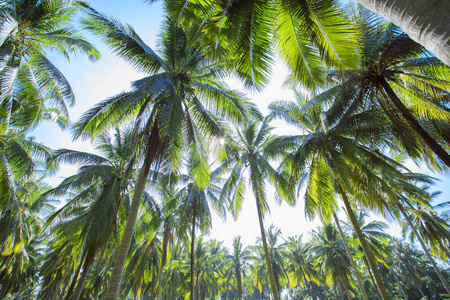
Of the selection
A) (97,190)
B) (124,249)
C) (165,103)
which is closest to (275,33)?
(165,103)

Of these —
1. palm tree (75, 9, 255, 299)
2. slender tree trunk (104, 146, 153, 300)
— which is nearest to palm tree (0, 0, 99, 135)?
palm tree (75, 9, 255, 299)

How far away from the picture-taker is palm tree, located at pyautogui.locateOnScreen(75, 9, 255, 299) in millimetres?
6426

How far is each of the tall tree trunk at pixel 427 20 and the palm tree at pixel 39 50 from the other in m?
9.21

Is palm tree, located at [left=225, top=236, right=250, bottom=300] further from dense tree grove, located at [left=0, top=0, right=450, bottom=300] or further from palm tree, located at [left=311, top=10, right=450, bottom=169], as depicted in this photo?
palm tree, located at [left=311, top=10, right=450, bottom=169]

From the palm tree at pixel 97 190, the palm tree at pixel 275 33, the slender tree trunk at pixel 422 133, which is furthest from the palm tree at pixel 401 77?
the palm tree at pixel 97 190

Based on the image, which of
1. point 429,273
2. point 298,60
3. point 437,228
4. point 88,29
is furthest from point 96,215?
point 429,273

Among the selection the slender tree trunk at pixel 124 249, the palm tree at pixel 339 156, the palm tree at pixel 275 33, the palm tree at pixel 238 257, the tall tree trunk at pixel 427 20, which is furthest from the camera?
the palm tree at pixel 238 257

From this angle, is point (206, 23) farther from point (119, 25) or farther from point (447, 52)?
point (447, 52)

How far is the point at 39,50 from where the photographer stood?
837cm

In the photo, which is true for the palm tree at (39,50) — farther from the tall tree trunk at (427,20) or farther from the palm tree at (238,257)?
the palm tree at (238,257)

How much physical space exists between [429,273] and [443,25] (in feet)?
165

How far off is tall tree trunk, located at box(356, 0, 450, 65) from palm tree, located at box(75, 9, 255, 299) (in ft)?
14.8

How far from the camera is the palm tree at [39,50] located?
741 cm

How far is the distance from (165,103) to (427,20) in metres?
6.88
